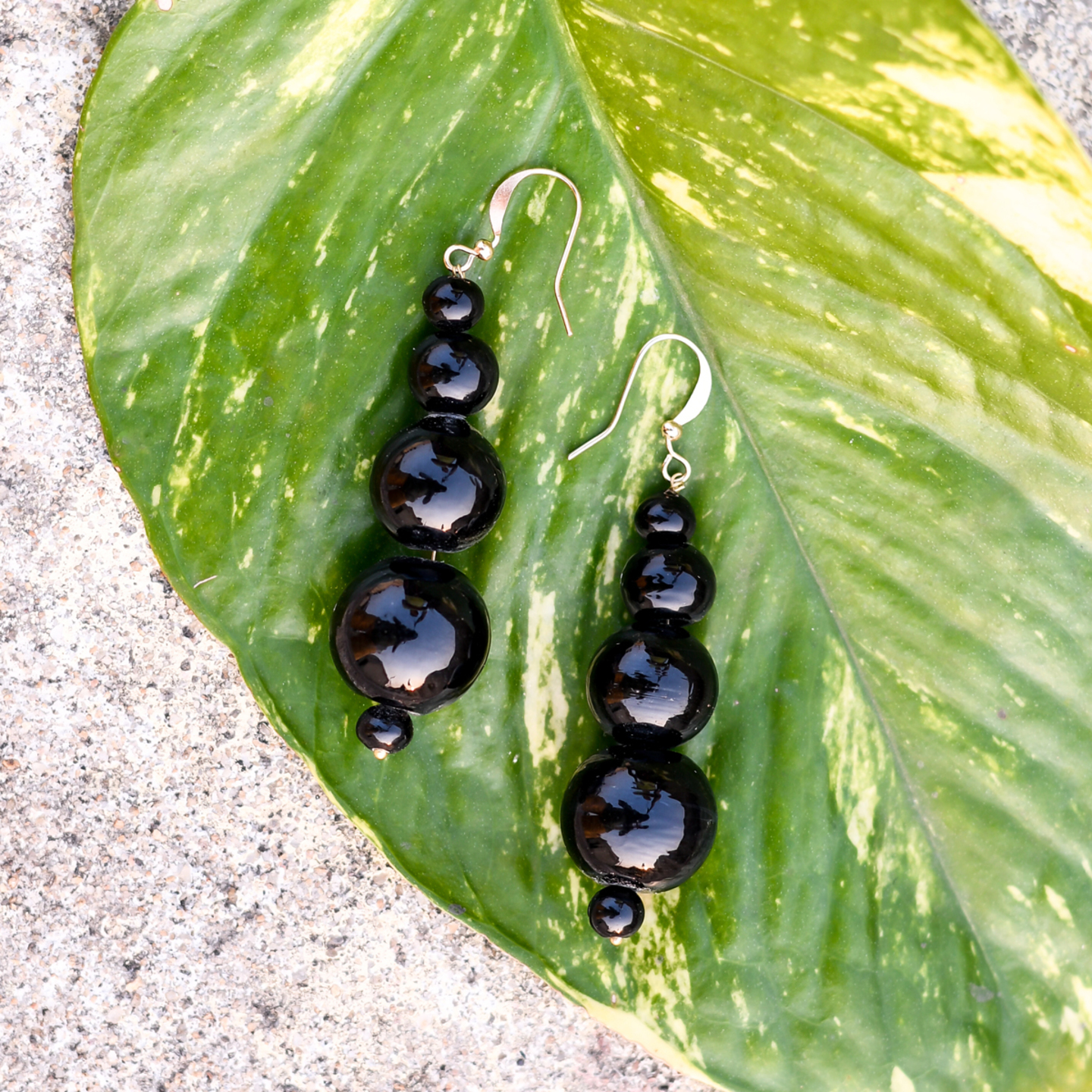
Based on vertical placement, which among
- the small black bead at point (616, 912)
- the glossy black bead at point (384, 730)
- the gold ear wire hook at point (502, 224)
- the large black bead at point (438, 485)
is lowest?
the small black bead at point (616, 912)

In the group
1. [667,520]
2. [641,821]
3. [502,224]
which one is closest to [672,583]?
[667,520]

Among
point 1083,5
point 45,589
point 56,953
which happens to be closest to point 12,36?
point 45,589

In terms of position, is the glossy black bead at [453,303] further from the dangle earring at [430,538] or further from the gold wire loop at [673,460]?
the gold wire loop at [673,460]

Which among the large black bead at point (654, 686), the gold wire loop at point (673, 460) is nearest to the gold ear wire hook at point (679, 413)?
the gold wire loop at point (673, 460)

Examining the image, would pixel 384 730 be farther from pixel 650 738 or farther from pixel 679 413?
pixel 679 413

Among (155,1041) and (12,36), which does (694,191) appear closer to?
(12,36)

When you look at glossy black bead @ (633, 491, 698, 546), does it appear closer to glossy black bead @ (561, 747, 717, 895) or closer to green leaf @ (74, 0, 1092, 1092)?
green leaf @ (74, 0, 1092, 1092)
